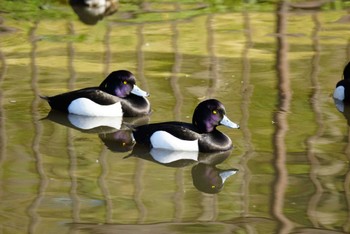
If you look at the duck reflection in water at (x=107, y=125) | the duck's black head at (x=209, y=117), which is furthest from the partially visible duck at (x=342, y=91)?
the duck reflection in water at (x=107, y=125)

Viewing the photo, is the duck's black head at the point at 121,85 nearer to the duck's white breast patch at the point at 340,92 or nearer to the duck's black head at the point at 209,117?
the duck's black head at the point at 209,117

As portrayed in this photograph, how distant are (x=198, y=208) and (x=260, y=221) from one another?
570 mm

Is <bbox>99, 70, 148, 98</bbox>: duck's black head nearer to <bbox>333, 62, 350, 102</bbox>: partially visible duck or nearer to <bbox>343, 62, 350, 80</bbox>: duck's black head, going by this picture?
<bbox>333, 62, 350, 102</bbox>: partially visible duck

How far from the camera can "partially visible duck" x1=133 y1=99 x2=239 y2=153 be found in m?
10.4

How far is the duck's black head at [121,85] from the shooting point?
1154 cm

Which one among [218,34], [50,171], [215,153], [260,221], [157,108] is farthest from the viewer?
[218,34]

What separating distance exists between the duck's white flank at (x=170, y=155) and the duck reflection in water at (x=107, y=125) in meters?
0.28

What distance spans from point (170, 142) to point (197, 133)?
26 cm

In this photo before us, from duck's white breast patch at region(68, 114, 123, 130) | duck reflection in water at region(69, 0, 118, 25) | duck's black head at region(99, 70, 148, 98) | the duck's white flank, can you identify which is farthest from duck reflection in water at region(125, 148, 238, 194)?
duck reflection in water at region(69, 0, 118, 25)

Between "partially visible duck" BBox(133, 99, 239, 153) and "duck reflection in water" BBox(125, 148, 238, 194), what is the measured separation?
49mm

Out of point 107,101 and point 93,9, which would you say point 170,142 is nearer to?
point 107,101

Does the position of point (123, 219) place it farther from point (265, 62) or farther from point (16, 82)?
point (265, 62)

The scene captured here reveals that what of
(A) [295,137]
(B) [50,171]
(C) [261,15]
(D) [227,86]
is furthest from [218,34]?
(B) [50,171]

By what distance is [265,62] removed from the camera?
13.2 metres
